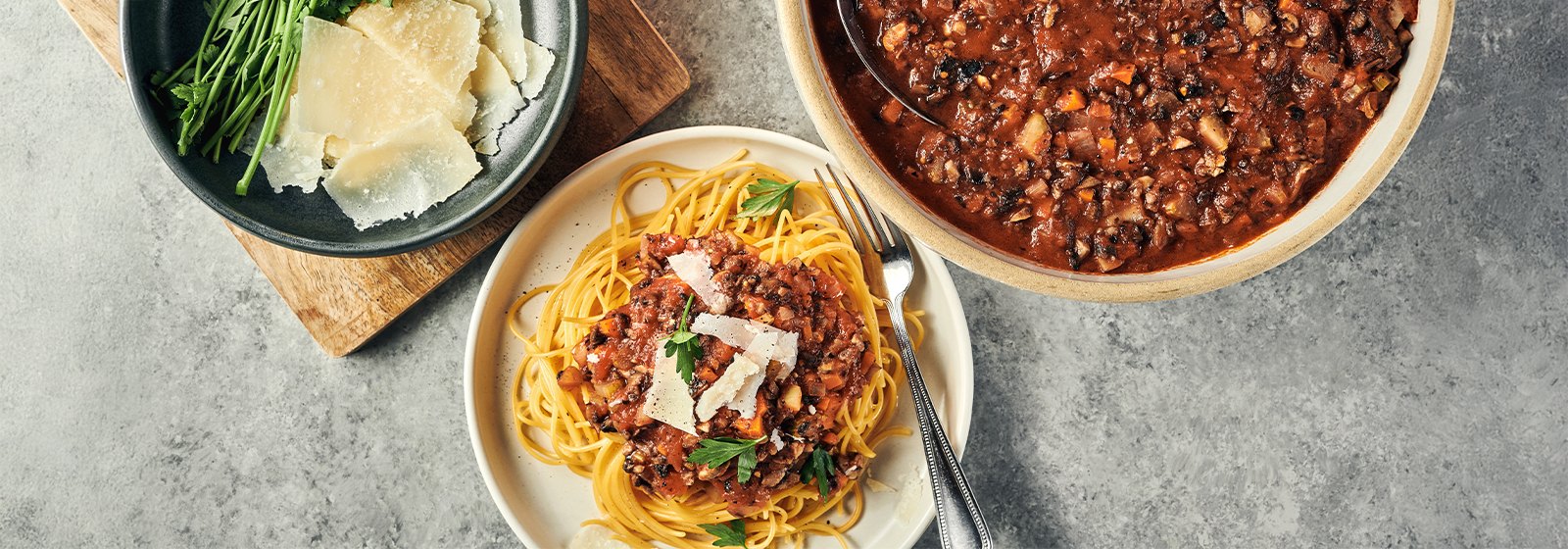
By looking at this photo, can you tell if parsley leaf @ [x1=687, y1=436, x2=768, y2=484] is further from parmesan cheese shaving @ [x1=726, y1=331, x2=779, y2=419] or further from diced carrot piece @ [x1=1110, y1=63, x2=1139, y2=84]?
diced carrot piece @ [x1=1110, y1=63, x2=1139, y2=84]

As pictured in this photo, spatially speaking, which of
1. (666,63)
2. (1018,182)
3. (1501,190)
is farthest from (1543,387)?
(666,63)

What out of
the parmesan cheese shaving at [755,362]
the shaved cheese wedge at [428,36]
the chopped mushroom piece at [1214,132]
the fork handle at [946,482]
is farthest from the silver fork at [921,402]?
the shaved cheese wedge at [428,36]

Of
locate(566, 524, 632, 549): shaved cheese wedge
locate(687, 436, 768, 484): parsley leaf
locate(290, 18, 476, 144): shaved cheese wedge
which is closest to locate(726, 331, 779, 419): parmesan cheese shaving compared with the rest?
locate(687, 436, 768, 484): parsley leaf

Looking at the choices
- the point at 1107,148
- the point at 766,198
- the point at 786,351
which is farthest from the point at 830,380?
the point at 1107,148

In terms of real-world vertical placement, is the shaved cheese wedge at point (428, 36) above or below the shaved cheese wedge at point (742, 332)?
above

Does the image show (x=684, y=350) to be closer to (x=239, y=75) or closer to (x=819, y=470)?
(x=819, y=470)

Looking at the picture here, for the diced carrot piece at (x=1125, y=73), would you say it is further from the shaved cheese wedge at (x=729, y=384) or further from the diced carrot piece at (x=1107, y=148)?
the shaved cheese wedge at (x=729, y=384)

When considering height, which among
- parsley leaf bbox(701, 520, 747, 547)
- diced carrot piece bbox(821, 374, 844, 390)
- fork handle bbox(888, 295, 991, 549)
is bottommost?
parsley leaf bbox(701, 520, 747, 547)
